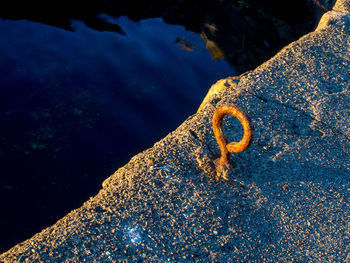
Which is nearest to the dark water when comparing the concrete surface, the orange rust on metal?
the concrete surface

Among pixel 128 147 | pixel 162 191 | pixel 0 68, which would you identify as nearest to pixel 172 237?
pixel 162 191

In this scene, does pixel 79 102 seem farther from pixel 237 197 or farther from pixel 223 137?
pixel 237 197

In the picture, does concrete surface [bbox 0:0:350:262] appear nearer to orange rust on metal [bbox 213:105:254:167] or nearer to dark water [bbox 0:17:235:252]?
orange rust on metal [bbox 213:105:254:167]

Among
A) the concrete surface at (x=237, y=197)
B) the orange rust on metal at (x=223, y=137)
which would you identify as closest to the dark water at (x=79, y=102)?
the concrete surface at (x=237, y=197)

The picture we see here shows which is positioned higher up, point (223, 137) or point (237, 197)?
point (223, 137)

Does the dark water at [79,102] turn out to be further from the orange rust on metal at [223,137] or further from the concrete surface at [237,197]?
the orange rust on metal at [223,137]

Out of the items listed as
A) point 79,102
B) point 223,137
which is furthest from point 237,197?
point 79,102

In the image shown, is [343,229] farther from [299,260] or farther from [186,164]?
[186,164]
